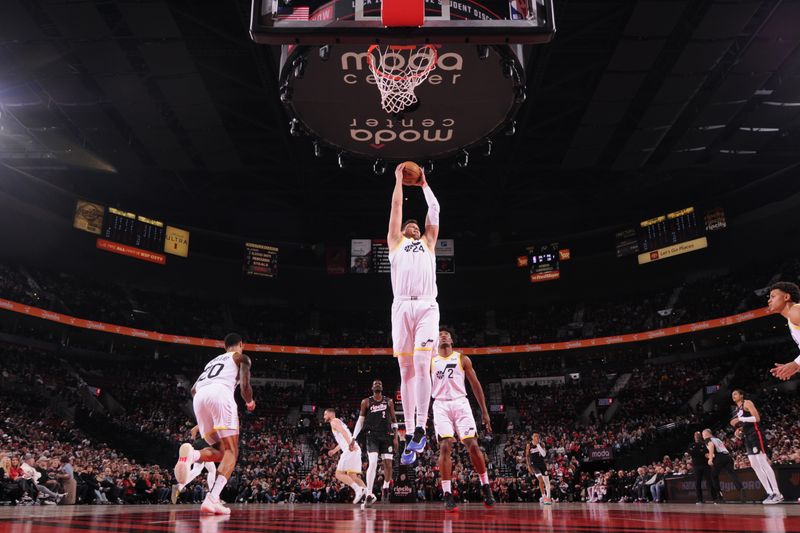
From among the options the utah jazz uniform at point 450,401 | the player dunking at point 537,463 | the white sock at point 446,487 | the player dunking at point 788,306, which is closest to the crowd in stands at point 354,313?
the player dunking at point 537,463

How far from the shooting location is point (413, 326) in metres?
5.64

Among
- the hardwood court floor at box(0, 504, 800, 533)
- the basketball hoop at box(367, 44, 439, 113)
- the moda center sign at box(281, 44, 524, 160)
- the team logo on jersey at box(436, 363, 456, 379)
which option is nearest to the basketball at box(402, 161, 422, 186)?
the team logo on jersey at box(436, 363, 456, 379)

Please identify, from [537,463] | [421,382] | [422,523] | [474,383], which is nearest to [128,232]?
[537,463]

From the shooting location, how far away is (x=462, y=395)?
7.66 m

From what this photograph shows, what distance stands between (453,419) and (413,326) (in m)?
2.45

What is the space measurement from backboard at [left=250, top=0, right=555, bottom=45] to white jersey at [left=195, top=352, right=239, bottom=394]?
3.49 m

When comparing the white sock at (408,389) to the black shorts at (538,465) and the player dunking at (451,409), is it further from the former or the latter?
the black shorts at (538,465)

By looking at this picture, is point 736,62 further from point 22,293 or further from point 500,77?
point 22,293

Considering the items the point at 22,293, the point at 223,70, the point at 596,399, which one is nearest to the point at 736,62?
the point at 223,70

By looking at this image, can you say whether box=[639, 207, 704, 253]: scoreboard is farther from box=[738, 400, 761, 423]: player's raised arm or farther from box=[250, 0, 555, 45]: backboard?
box=[250, 0, 555, 45]: backboard

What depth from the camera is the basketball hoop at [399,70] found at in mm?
9172

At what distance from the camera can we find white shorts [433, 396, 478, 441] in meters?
7.41

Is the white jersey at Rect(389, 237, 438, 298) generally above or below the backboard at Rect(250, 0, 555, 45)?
below

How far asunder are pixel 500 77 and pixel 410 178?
4951mm
